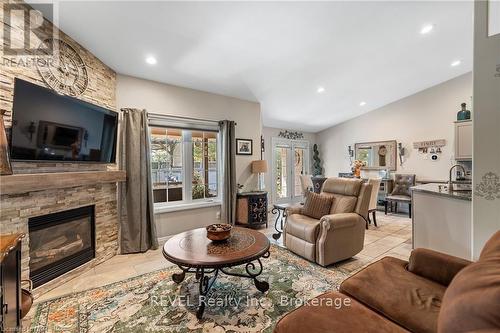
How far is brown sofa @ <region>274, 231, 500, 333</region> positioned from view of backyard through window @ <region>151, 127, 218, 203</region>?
10.5 feet

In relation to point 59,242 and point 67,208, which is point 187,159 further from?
point 59,242

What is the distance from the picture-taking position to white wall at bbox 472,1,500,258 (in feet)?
5.86

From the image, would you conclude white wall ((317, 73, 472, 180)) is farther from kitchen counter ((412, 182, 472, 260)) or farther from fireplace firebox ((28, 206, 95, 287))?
fireplace firebox ((28, 206, 95, 287))

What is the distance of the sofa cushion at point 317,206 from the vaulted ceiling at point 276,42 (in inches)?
83.1

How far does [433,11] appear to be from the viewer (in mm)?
2879

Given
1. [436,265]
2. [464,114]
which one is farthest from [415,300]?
[464,114]

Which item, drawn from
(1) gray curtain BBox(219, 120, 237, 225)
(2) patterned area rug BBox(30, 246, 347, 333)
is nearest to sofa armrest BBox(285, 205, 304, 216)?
(2) patterned area rug BBox(30, 246, 347, 333)

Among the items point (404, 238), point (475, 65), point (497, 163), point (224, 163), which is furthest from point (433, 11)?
point (224, 163)

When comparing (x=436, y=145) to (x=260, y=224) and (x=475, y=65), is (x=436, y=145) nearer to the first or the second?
(x=475, y=65)

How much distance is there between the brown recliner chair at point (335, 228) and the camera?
270 cm

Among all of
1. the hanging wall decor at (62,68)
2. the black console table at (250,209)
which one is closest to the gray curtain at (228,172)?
the black console table at (250,209)

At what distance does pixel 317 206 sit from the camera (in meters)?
3.24

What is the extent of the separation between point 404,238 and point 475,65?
2.89 metres

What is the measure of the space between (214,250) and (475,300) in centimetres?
166
